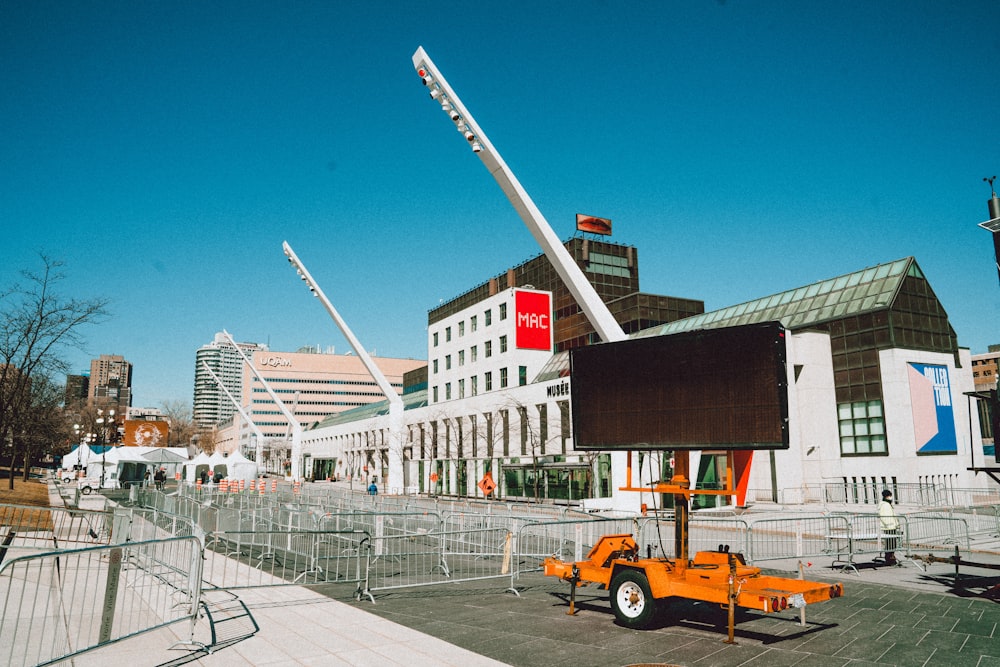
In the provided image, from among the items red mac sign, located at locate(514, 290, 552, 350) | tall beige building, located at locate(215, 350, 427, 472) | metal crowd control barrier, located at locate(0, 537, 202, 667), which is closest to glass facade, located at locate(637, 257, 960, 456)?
red mac sign, located at locate(514, 290, 552, 350)

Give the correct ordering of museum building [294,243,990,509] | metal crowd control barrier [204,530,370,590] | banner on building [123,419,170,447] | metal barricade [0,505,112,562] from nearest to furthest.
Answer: metal crowd control barrier [204,530,370,590] < metal barricade [0,505,112,562] < museum building [294,243,990,509] < banner on building [123,419,170,447]

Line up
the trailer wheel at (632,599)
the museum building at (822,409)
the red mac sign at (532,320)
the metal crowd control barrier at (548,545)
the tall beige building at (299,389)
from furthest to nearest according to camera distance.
Result: the tall beige building at (299,389) < the red mac sign at (532,320) < the museum building at (822,409) < the metal crowd control barrier at (548,545) < the trailer wheel at (632,599)

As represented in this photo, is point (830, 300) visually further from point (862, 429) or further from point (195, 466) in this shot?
point (195, 466)

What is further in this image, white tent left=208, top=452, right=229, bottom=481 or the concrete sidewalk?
white tent left=208, top=452, right=229, bottom=481

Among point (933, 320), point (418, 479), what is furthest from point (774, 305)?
point (418, 479)

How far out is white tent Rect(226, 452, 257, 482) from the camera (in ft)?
173

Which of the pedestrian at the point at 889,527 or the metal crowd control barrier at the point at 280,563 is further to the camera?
the pedestrian at the point at 889,527

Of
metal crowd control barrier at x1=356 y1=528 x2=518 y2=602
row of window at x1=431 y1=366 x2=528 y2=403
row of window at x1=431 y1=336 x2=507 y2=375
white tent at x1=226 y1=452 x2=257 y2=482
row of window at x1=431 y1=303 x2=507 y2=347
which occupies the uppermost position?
row of window at x1=431 y1=303 x2=507 y2=347

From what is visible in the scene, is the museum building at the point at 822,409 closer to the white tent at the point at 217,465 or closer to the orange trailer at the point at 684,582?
the white tent at the point at 217,465

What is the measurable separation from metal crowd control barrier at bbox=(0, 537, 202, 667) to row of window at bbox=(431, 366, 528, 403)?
41.9m

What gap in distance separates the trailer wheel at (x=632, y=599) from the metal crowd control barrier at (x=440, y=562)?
3090mm

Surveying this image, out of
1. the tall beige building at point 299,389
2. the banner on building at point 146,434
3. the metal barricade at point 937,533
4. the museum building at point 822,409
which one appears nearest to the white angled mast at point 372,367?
the museum building at point 822,409

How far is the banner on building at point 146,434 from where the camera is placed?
165 feet

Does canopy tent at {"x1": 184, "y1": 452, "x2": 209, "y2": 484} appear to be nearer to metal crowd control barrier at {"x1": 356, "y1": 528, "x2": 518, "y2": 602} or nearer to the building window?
metal crowd control barrier at {"x1": 356, "y1": 528, "x2": 518, "y2": 602}
